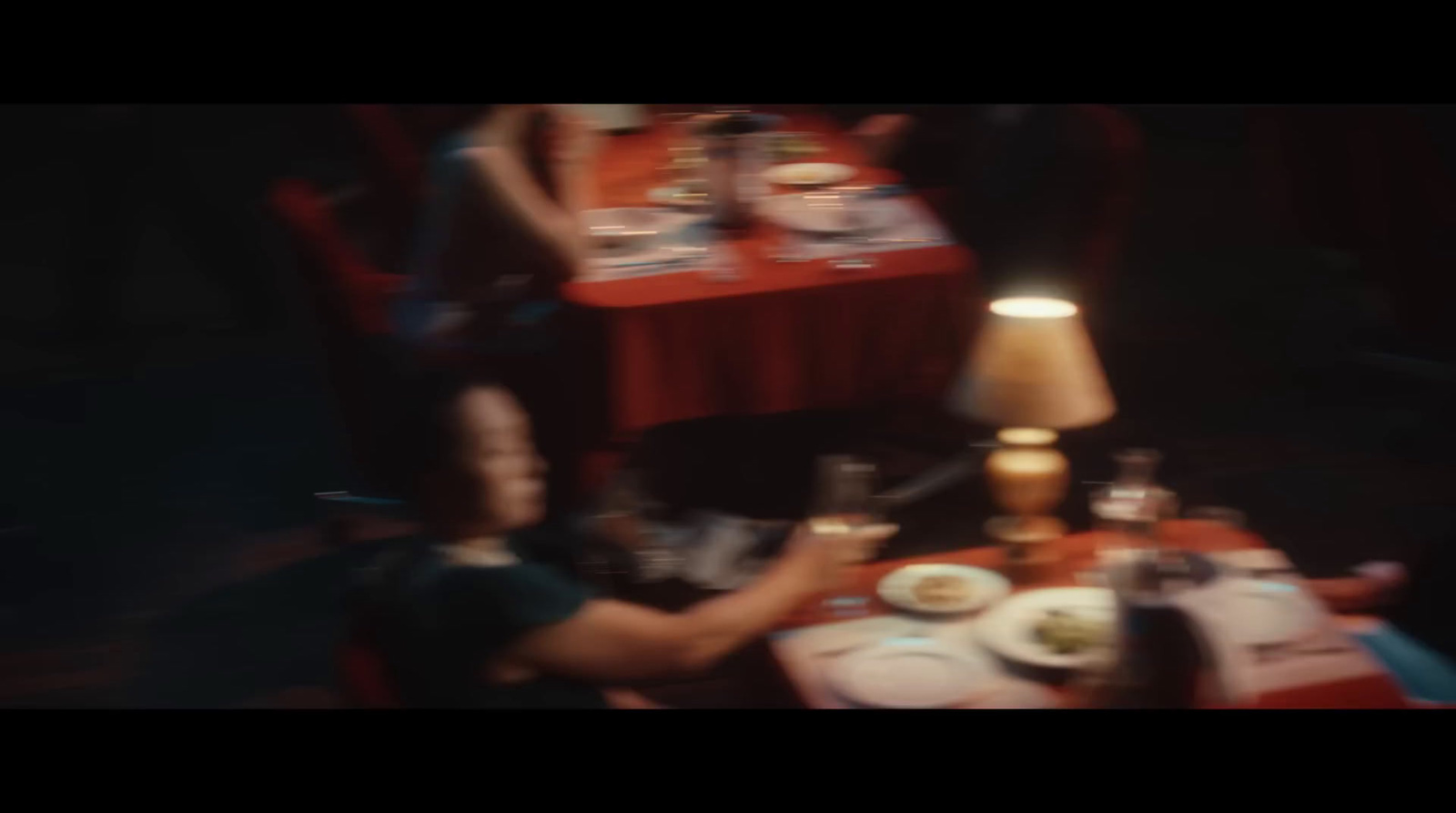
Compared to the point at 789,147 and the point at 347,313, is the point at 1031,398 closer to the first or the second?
the point at 347,313

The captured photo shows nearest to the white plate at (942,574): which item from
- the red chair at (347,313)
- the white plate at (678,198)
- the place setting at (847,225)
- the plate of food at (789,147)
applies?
the place setting at (847,225)

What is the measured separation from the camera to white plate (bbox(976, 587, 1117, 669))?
1.97 m

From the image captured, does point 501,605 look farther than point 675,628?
No

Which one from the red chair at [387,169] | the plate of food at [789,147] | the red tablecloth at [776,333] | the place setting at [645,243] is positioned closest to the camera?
the red tablecloth at [776,333]

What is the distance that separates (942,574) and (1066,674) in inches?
12.3

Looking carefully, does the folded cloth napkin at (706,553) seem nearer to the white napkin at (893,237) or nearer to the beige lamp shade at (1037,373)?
the white napkin at (893,237)

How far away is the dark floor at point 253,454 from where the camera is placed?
3135mm

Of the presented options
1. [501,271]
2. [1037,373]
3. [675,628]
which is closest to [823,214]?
[501,271]

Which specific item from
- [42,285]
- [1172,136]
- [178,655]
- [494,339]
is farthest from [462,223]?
[1172,136]

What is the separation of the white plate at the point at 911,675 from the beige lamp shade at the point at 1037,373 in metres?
0.41

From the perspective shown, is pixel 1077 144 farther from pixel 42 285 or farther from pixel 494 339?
pixel 42 285

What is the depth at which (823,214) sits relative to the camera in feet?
11.2

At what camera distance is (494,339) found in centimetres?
325

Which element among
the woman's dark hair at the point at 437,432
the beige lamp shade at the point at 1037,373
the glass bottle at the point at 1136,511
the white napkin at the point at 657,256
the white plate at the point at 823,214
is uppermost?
the white plate at the point at 823,214
